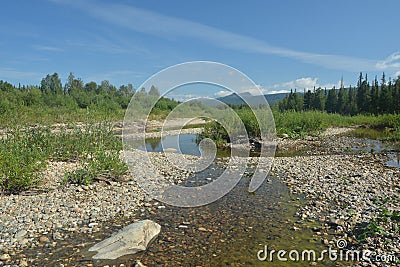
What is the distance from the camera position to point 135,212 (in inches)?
244

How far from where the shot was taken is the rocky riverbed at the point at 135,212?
457 centimetres

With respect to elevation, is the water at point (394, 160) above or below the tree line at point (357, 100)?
below

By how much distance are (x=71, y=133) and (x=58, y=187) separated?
16.9ft

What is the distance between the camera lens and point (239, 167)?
11.1 metres

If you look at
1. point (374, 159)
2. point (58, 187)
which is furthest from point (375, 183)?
point (58, 187)

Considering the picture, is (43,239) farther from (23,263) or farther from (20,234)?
(23,263)

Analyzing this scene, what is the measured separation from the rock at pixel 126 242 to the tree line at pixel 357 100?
3917 centimetres

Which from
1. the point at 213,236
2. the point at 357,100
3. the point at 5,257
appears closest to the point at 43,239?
the point at 5,257

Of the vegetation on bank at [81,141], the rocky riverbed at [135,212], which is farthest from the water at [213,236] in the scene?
the vegetation on bank at [81,141]

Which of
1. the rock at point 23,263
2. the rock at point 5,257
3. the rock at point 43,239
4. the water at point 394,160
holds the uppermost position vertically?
the water at point 394,160

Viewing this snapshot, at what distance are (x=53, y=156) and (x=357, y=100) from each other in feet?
181

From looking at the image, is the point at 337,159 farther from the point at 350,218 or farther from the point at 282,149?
the point at 350,218

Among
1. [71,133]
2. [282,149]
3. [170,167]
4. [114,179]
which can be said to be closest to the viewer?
[114,179]

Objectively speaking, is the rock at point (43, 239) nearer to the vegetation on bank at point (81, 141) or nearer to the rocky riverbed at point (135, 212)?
the rocky riverbed at point (135, 212)
